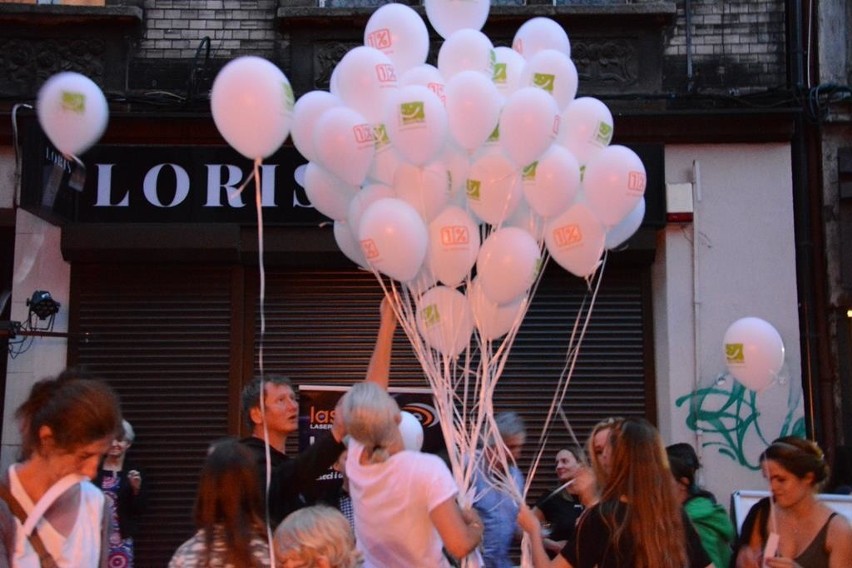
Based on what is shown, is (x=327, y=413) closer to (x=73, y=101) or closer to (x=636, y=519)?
(x=73, y=101)

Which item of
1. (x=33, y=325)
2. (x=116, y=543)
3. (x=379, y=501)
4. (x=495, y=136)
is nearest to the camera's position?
(x=379, y=501)

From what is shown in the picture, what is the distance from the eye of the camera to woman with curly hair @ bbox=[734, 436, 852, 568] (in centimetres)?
438

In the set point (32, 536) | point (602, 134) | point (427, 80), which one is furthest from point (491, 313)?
point (32, 536)

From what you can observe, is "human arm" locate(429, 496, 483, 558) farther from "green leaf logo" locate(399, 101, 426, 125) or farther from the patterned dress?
the patterned dress

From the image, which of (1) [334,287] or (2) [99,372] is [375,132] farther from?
(2) [99,372]

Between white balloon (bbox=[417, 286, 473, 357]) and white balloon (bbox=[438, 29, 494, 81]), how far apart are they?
1.17m

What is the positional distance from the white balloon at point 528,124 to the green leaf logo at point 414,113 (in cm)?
45

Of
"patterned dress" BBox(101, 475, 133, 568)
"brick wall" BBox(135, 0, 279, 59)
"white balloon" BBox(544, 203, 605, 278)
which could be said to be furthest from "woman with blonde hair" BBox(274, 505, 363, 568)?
"brick wall" BBox(135, 0, 279, 59)

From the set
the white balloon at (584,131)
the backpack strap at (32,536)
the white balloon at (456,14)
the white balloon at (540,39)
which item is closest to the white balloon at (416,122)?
the white balloon at (584,131)

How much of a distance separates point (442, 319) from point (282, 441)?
103cm

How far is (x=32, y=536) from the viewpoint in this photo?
311 centimetres

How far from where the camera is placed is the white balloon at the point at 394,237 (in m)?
5.21

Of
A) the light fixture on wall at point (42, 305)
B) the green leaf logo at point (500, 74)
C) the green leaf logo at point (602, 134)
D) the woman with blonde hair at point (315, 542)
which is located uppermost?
the green leaf logo at point (500, 74)

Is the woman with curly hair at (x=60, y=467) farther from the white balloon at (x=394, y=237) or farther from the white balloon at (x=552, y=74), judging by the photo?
the white balloon at (x=552, y=74)
